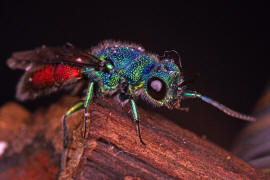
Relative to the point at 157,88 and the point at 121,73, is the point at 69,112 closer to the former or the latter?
A: the point at 121,73

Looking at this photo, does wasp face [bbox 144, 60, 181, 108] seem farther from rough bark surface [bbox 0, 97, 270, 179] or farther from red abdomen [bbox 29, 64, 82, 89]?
red abdomen [bbox 29, 64, 82, 89]

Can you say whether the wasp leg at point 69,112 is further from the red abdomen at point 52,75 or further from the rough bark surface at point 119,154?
the red abdomen at point 52,75

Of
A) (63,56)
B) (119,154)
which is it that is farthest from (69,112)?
(119,154)

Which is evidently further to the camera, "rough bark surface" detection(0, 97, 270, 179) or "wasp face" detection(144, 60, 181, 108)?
"wasp face" detection(144, 60, 181, 108)

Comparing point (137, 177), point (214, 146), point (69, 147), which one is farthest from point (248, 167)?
point (69, 147)

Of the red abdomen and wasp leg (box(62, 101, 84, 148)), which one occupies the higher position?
the red abdomen

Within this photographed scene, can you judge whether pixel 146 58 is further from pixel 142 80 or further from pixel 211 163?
pixel 211 163

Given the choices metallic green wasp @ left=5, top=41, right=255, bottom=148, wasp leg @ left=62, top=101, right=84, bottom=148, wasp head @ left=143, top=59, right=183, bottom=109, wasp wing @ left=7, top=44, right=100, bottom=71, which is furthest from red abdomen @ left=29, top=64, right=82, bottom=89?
wasp head @ left=143, top=59, right=183, bottom=109

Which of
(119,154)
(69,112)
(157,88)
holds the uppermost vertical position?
(157,88)
